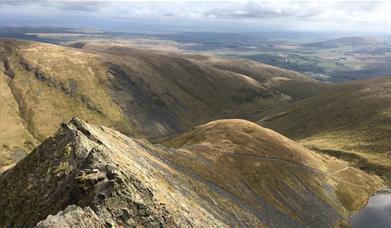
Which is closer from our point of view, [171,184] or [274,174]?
[171,184]

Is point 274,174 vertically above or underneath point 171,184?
underneath

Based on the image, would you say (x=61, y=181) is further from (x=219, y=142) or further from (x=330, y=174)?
(x=330, y=174)

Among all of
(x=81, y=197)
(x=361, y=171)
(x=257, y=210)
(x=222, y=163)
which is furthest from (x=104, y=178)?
(x=361, y=171)

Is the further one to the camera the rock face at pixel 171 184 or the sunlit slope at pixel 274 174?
the sunlit slope at pixel 274 174

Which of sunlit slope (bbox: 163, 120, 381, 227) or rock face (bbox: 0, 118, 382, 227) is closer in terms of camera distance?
rock face (bbox: 0, 118, 382, 227)
